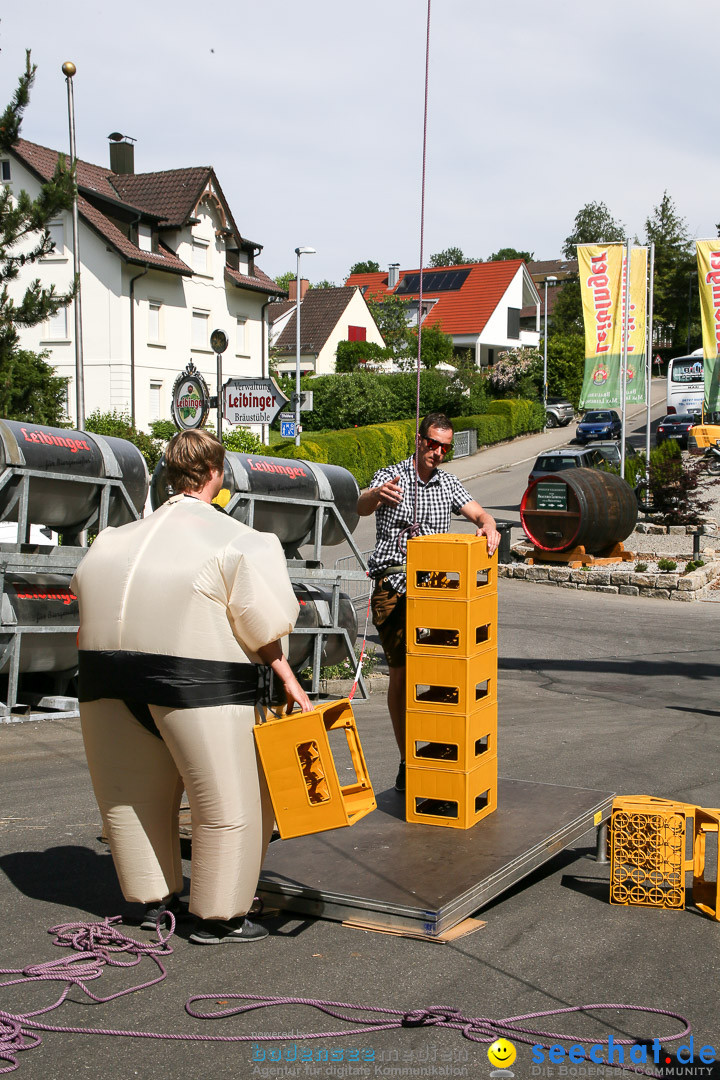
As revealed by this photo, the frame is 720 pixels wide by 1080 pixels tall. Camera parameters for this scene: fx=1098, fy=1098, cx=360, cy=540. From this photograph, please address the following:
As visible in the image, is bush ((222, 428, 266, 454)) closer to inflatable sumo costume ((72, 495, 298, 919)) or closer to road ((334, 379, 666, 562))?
road ((334, 379, 666, 562))

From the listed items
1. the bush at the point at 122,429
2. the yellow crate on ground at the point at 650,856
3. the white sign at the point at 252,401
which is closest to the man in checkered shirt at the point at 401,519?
the yellow crate on ground at the point at 650,856

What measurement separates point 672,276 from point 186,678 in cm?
8748

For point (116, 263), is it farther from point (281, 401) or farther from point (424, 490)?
point (424, 490)

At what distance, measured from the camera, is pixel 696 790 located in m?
6.55

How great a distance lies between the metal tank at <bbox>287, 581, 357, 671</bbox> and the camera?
9883 mm

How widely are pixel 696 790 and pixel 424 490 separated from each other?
252 cm

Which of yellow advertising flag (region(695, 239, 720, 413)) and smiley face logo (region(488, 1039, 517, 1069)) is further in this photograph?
yellow advertising flag (region(695, 239, 720, 413))

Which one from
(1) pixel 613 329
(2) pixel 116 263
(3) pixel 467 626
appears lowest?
(3) pixel 467 626

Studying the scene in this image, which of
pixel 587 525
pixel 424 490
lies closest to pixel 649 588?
pixel 587 525

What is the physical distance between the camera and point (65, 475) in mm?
9289

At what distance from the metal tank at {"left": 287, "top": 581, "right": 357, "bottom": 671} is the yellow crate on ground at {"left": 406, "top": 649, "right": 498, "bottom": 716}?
15.2ft

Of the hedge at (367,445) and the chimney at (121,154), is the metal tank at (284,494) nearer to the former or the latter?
the hedge at (367,445)

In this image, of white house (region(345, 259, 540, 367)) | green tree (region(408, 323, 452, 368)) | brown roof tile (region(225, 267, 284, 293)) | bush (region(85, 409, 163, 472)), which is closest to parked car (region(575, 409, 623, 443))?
green tree (region(408, 323, 452, 368))

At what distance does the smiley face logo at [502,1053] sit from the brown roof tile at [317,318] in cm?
5784
